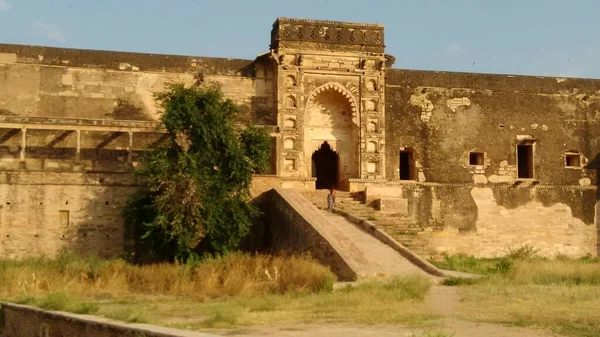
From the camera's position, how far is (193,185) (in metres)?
19.7

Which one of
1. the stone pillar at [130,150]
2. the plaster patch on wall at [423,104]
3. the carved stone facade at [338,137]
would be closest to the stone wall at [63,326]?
the carved stone facade at [338,137]

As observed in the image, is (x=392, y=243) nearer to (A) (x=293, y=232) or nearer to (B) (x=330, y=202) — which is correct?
(A) (x=293, y=232)

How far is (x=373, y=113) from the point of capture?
968 inches

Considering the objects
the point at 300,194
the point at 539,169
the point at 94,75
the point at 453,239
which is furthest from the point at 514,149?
the point at 94,75

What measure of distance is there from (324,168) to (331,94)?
2.49 m

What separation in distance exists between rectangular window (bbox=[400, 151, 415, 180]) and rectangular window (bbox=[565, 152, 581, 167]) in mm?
4943

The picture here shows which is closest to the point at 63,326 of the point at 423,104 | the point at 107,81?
the point at 107,81

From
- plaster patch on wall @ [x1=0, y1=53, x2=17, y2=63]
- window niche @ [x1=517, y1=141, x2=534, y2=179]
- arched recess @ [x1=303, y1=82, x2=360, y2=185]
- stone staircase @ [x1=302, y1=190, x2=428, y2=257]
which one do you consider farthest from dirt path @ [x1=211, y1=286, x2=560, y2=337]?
window niche @ [x1=517, y1=141, x2=534, y2=179]

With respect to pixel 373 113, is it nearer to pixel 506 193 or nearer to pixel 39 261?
pixel 506 193

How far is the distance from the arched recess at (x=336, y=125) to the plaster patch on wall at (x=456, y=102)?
2.93 meters

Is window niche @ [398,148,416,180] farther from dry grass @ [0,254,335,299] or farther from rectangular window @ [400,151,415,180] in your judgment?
dry grass @ [0,254,335,299]

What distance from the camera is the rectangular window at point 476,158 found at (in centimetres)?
2547

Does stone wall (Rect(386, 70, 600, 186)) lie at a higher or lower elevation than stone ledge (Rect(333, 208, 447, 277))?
higher

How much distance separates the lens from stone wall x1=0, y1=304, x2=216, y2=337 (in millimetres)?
8969
